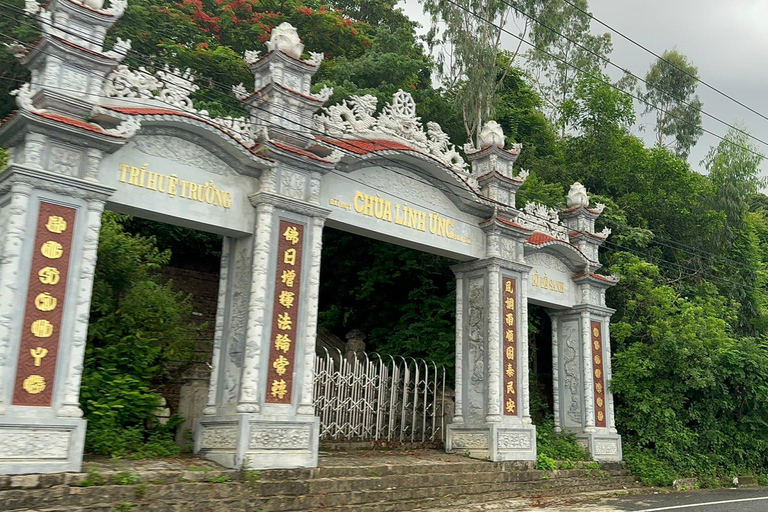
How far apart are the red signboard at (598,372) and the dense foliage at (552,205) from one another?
0.39 meters

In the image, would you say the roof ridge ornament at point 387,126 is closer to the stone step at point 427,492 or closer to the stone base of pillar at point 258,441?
the stone base of pillar at point 258,441

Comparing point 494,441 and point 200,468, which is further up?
point 494,441

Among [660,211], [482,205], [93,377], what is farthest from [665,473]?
[93,377]

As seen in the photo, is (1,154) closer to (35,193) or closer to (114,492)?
(35,193)

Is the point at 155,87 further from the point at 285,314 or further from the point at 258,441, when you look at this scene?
the point at 258,441

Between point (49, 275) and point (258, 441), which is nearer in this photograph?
point (49, 275)

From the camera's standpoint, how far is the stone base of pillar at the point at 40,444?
5758 mm

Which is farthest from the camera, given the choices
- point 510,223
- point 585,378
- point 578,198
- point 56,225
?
point 578,198

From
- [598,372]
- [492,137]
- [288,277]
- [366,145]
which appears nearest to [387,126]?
[366,145]

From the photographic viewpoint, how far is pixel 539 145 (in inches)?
832

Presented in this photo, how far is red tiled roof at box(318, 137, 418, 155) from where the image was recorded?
905 centimetres

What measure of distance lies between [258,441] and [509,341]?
16.1 feet

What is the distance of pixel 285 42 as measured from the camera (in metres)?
8.83

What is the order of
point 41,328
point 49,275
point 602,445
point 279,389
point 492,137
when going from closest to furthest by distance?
point 41,328, point 49,275, point 279,389, point 492,137, point 602,445
